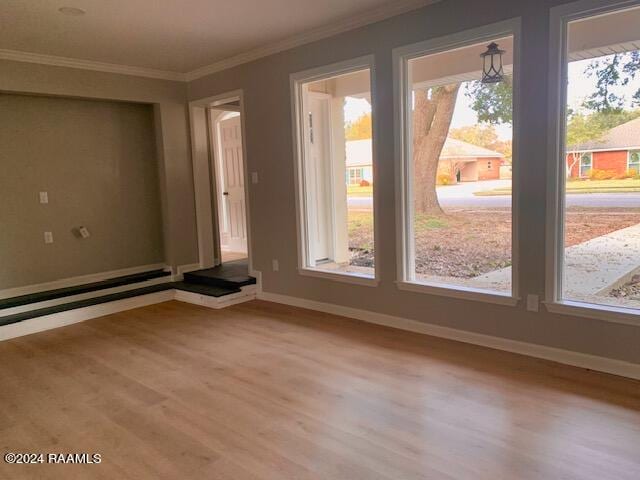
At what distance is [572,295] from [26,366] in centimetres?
394

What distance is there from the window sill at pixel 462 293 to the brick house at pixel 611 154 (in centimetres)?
95

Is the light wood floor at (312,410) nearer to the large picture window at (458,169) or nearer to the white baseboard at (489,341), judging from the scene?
the white baseboard at (489,341)

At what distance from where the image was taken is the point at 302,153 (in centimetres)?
464

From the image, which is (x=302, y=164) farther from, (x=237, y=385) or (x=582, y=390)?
(x=582, y=390)

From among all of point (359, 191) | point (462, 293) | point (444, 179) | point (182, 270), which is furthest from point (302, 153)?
point (182, 270)

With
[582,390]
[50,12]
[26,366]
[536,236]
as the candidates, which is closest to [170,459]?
[26,366]

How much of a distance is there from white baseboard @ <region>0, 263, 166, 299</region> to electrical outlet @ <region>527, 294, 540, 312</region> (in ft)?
14.1

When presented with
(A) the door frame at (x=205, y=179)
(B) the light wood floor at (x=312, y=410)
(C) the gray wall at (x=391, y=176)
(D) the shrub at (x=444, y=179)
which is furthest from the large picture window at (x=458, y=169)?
(A) the door frame at (x=205, y=179)

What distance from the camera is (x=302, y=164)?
4660 millimetres

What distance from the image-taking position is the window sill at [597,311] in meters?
2.86

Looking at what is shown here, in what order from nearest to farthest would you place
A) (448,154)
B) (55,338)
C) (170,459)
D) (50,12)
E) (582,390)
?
(170,459), (582,390), (50,12), (448,154), (55,338)

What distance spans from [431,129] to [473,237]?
938 mm

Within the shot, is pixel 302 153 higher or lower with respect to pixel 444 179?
higher

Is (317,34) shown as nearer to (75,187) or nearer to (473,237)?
(473,237)
